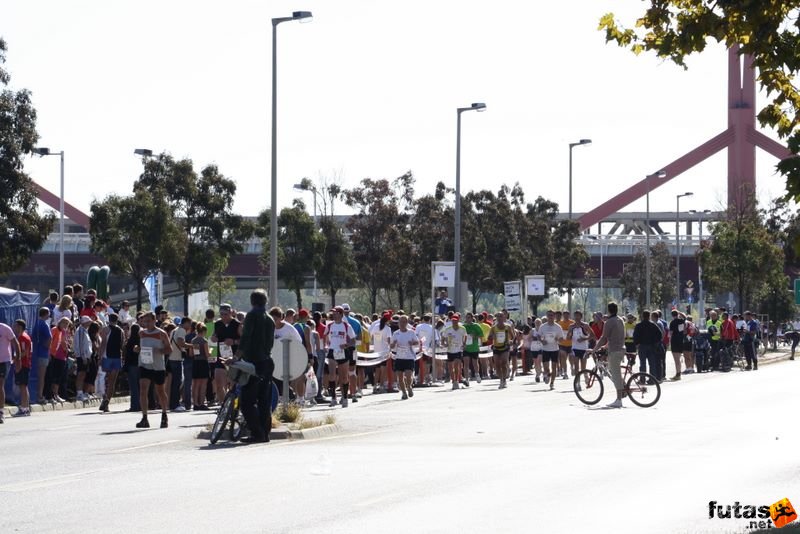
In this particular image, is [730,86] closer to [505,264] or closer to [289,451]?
[505,264]

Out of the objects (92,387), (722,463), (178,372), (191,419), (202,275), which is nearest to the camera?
(722,463)

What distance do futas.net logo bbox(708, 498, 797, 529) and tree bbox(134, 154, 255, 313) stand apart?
1670 inches

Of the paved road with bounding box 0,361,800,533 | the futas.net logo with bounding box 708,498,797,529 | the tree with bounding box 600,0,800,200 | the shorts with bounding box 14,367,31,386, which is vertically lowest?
the paved road with bounding box 0,361,800,533

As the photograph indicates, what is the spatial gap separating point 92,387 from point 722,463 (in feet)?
51.2

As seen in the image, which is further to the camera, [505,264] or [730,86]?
[730,86]

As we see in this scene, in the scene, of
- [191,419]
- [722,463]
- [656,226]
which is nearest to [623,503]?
[722,463]

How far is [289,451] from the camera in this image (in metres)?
17.0

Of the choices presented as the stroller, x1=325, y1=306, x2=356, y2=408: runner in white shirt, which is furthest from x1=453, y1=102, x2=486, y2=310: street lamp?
x1=325, y1=306, x2=356, y2=408: runner in white shirt

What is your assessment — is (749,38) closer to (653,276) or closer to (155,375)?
(155,375)

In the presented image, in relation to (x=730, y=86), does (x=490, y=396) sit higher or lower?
lower

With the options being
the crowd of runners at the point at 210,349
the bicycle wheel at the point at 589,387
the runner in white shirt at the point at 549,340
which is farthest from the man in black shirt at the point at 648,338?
the bicycle wheel at the point at 589,387

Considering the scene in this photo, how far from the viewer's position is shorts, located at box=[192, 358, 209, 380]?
25625mm

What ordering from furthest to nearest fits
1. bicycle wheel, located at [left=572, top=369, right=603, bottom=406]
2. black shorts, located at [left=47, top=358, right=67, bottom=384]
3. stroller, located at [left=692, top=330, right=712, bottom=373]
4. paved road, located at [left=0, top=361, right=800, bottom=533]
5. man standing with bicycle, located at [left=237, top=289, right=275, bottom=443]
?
stroller, located at [left=692, top=330, right=712, bottom=373], black shorts, located at [left=47, top=358, right=67, bottom=384], bicycle wheel, located at [left=572, top=369, right=603, bottom=406], man standing with bicycle, located at [left=237, top=289, right=275, bottom=443], paved road, located at [left=0, top=361, right=800, bottom=533]

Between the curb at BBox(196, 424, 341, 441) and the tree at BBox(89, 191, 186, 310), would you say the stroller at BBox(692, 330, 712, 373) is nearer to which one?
the tree at BBox(89, 191, 186, 310)
